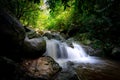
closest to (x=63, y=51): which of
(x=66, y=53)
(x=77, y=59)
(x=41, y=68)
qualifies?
(x=66, y=53)

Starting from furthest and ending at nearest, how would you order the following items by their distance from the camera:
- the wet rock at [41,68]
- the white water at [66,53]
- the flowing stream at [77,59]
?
the white water at [66,53]
the flowing stream at [77,59]
the wet rock at [41,68]

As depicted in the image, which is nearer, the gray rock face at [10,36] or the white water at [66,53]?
the gray rock face at [10,36]

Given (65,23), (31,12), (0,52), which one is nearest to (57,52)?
(31,12)

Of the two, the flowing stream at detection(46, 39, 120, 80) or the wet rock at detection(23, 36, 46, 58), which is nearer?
the wet rock at detection(23, 36, 46, 58)

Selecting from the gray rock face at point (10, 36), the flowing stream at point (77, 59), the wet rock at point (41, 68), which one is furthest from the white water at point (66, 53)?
the gray rock face at point (10, 36)

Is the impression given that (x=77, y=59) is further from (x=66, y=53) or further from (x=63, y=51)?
(x=63, y=51)

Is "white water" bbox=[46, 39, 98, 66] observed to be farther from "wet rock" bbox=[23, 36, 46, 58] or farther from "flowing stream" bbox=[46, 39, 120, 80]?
"wet rock" bbox=[23, 36, 46, 58]

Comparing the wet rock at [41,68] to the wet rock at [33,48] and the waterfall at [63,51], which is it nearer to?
the wet rock at [33,48]

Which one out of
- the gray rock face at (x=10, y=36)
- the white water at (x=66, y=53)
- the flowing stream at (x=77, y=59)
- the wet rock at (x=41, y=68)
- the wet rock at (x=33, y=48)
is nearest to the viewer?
the gray rock face at (x=10, y=36)

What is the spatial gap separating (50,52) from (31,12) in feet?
14.6

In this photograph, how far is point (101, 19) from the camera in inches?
540

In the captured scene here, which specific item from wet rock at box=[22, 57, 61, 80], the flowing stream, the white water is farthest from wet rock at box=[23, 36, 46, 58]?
the white water

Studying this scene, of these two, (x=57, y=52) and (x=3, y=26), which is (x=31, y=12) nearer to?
(x=57, y=52)

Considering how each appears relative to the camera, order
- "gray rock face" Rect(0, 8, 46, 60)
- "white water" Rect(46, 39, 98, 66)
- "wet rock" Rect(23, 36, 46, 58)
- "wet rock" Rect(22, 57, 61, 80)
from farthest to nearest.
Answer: "white water" Rect(46, 39, 98, 66), "wet rock" Rect(23, 36, 46, 58), "wet rock" Rect(22, 57, 61, 80), "gray rock face" Rect(0, 8, 46, 60)
